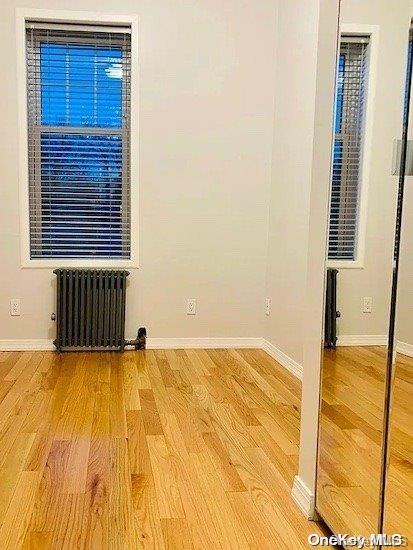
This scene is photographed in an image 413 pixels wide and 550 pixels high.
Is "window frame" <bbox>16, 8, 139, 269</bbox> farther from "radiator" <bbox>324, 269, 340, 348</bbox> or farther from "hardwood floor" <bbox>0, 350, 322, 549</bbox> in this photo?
"radiator" <bbox>324, 269, 340, 348</bbox>

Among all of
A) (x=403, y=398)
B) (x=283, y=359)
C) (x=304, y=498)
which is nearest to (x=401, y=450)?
(x=403, y=398)

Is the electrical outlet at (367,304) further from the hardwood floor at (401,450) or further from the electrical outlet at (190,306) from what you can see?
the electrical outlet at (190,306)

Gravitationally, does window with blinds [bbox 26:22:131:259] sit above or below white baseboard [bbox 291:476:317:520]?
above

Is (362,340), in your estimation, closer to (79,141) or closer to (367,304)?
(367,304)

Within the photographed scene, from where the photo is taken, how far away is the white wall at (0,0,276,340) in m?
4.29

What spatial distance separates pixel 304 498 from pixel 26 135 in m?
3.45

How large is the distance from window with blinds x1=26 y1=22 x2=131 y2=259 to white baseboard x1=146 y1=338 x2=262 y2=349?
2.59 ft

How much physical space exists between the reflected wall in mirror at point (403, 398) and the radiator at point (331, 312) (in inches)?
15.1

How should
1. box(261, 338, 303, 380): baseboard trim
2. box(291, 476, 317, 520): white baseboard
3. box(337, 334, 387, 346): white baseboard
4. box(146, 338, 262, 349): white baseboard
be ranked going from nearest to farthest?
1. box(337, 334, 387, 346): white baseboard
2. box(291, 476, 317, 520): white baseboard
3. box(261, 338, 303, 380): baseboard trim
4. box(146, 338, 262, 349): white baseboard

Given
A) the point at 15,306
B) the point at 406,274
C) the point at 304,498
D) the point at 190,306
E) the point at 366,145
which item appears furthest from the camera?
the point at 190,306

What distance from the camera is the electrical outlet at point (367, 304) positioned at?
1595 mm

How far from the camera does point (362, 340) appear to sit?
166cm

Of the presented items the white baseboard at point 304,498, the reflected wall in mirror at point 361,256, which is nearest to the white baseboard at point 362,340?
the reflected wall in mirror at point 361,256

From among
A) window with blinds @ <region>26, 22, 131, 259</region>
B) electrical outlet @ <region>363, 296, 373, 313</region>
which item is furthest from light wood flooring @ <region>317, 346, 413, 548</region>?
window with blinds @ <region>26, 22, 131, 259</region>
